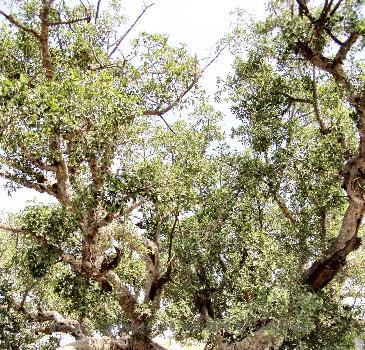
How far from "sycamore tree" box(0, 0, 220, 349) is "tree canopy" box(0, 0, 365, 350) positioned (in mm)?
43

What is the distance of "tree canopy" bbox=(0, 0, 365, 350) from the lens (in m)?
8.97

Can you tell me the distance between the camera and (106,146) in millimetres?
8594

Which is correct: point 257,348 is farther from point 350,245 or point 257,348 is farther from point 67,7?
point 67,7

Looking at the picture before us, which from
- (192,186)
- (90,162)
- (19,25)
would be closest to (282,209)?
(192,186)

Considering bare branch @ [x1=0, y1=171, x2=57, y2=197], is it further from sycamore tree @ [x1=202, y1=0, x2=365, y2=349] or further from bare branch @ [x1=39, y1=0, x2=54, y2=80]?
sycamore tree @ [x1=202, y1=0, x2=365, y2=349]

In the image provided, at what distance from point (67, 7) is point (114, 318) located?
8.29 m

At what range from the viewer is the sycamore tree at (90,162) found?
8188mm

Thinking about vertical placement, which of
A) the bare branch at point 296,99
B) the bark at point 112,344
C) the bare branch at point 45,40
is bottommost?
the bark at point 112,344

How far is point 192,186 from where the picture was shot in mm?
10719

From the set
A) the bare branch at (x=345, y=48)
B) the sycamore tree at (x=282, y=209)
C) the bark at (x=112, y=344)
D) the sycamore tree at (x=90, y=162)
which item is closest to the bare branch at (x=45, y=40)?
the sycamore tree at (x=90, y=162)

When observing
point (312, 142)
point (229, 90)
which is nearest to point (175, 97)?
point (229, 90)

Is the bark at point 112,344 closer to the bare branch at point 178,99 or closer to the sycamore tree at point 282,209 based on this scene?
the sycamore tree at point 282,209

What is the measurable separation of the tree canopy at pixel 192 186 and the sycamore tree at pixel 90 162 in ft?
0.14

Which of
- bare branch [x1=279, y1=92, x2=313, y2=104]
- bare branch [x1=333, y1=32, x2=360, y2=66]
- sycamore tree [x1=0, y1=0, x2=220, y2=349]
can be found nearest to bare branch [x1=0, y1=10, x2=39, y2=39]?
sycamore tree [x1=0, y1=0, x2=220, y2=349]
